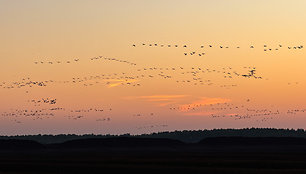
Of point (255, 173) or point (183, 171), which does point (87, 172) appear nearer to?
point (183, 171)

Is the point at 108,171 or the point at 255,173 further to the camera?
the point at 108,171

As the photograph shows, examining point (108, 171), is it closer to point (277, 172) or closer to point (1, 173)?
point (1, 173)

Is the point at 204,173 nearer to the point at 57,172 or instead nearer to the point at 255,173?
the point at 255,173

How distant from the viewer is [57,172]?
90312 millimetres

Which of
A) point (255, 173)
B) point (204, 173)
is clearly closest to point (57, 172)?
point (204, 173)

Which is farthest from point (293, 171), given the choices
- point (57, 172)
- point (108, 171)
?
point (57, 172)

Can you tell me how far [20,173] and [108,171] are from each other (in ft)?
37.3

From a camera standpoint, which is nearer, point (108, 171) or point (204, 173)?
point (204, 173)

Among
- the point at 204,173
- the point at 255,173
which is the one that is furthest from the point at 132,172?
the point at 255,173

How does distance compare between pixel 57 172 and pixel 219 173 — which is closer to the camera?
pixel 219 173

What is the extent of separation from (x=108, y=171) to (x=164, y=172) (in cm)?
756

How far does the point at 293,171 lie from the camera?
85.4 metres

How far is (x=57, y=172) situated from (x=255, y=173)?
84.5 ft

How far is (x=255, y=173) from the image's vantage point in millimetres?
83625
